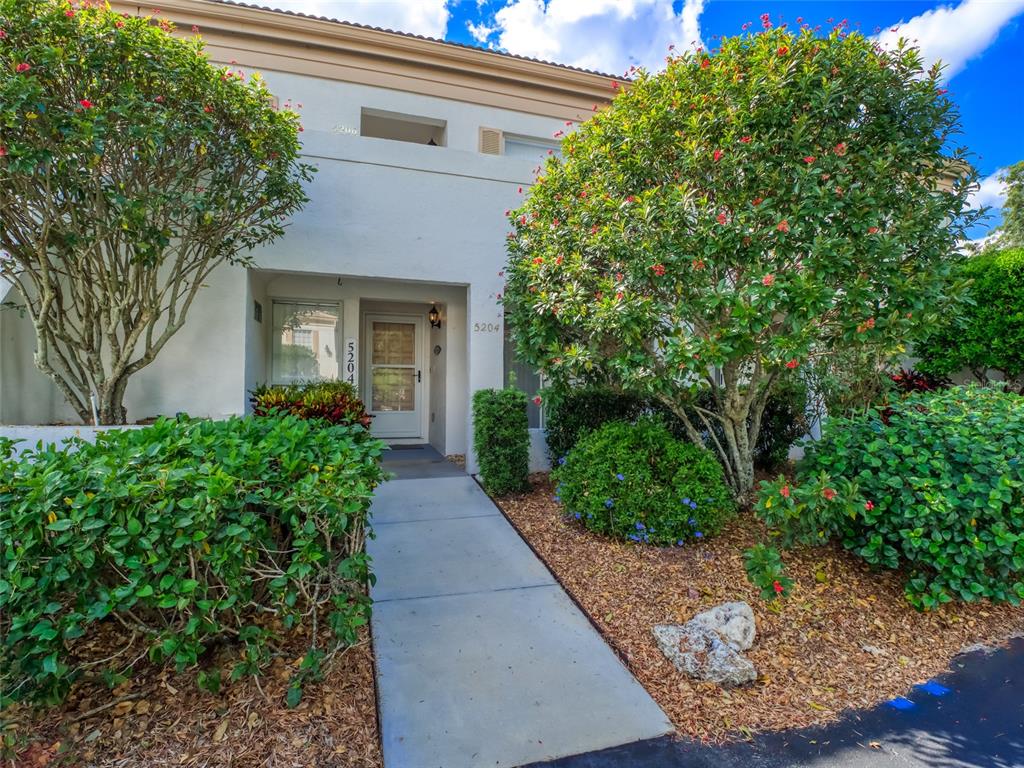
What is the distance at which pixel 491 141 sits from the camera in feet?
26.8

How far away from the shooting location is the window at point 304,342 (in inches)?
297

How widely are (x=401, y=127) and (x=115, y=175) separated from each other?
5224 mm

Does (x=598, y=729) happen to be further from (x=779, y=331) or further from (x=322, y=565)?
(x=779, y=331)

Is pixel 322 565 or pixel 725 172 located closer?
pixel 322 565

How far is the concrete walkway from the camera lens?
2.25 metres

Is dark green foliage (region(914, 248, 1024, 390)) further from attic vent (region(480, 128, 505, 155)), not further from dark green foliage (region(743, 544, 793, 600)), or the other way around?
attic vent (region(480, 128, 505, 155))

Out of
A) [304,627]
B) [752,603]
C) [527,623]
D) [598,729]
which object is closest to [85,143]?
[304,627]

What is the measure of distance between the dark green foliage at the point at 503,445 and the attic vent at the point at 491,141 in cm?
473

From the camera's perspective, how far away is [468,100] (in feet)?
26.6

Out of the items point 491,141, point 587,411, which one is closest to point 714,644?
point 587,411

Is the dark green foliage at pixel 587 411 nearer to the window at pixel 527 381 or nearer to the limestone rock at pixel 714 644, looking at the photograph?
the window at pixel 527 381

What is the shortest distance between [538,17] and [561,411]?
6498 mm

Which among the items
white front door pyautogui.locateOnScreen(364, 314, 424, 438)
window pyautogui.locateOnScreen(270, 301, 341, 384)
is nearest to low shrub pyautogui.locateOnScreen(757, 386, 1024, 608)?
white front door pyautogui.locateOnScreen(364, 314, 424, 438)

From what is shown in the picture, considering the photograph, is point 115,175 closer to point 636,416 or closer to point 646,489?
point 646,489
